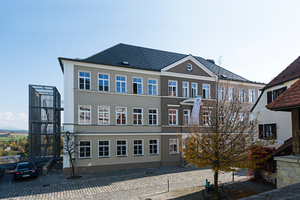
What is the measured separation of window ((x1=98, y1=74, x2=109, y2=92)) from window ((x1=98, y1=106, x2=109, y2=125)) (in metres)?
1.83

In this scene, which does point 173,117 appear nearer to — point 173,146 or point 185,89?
point 173,146

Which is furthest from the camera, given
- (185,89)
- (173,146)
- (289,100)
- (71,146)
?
(185,89)

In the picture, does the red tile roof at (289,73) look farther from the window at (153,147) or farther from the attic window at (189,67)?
the window at (153,147)

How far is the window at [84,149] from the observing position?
1961 centimetres

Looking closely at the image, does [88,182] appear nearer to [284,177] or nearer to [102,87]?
[102,87]

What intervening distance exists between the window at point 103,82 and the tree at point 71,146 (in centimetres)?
498

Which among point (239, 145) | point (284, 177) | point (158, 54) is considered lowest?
point (284, 177)

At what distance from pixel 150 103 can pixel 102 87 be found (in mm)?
5288

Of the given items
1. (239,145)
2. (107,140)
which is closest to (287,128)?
(239,145)

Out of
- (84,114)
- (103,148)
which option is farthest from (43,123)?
(103,148)

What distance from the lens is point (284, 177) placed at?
8562mm

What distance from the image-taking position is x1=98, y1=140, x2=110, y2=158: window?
20397 mm

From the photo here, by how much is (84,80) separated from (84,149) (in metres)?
6.36

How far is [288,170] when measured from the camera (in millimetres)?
8461
